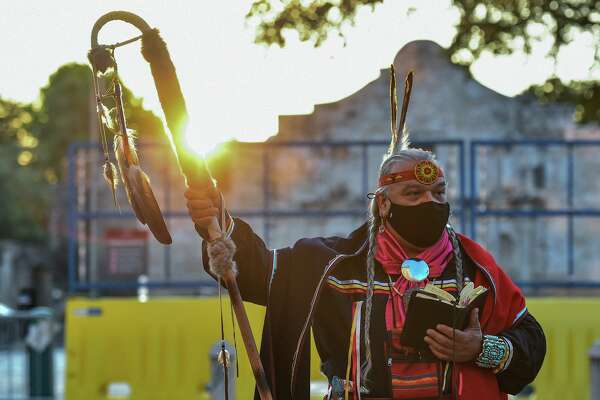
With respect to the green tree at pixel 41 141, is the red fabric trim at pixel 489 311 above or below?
below

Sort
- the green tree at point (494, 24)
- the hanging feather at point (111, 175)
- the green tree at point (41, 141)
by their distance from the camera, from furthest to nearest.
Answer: the green tree at point (41, 141)
the green tree at point (494, 24)
the hanging feather at point (111, 175)

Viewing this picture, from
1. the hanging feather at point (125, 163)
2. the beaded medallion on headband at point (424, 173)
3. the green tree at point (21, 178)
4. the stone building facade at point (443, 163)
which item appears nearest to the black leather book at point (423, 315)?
the beaded medallion on headband at point (424, 173)

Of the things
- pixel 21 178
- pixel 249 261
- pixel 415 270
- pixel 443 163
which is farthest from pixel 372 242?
pixel 21 178

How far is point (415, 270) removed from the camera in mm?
4238

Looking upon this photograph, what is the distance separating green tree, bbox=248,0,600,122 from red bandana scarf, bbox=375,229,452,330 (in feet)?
12.5

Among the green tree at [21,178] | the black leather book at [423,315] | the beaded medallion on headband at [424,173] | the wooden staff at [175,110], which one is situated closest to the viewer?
the wooden staff at [175,110]

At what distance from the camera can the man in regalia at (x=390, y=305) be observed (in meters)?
4.21

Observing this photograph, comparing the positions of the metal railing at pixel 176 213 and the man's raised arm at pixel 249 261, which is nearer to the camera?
the man's raised arm at pixel 249 261

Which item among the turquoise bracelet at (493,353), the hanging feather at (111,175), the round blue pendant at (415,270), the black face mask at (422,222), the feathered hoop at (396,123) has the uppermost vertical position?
the feathered hoop at (396,123)

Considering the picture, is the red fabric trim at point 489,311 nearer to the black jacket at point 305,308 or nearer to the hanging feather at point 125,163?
the black jacket at point 305,308

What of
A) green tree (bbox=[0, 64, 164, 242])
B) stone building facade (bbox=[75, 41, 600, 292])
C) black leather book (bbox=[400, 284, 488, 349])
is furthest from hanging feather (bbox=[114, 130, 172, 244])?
green tree (bbox=[0, 64, 164, 242])

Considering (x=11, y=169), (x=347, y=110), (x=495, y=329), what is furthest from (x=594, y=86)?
(x=11, y=169)

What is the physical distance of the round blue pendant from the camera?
13.9 feet

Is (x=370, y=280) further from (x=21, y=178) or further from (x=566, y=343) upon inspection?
(x=21, y=178)
